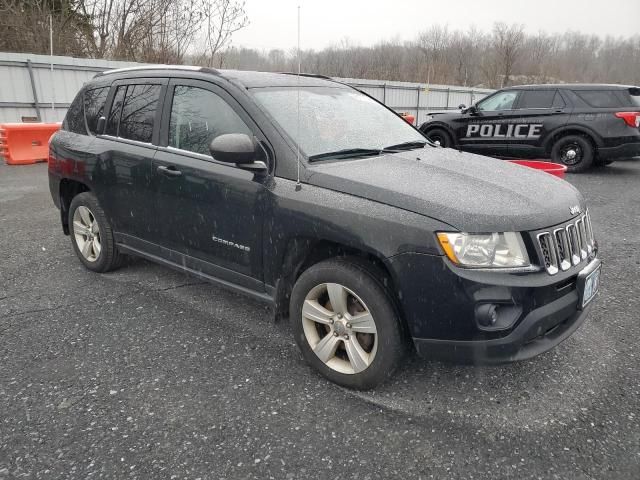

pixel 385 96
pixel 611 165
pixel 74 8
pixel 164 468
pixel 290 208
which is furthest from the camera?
pixel 385 96

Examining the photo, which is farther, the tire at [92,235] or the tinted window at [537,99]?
the tinted window at [537,99]

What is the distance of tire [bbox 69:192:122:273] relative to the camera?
416cm

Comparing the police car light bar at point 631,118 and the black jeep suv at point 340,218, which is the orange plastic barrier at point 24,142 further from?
the police car light bar at point 631,118

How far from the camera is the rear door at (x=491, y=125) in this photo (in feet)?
34.5

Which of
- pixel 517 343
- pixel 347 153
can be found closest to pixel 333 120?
pixel 347 153

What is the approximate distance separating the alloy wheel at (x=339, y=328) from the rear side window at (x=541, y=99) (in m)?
→ 9.24

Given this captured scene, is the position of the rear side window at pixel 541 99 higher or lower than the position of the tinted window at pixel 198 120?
higher

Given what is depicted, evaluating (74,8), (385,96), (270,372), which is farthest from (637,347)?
(74,8)

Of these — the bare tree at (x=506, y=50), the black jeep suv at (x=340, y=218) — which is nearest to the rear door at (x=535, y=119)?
the black jeep suv at (x=340, y=218)

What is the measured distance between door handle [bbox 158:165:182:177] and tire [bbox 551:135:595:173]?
9.05 meters

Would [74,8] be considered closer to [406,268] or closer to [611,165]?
[611,165]

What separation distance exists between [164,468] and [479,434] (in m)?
1.51

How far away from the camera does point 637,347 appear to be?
3.19 m

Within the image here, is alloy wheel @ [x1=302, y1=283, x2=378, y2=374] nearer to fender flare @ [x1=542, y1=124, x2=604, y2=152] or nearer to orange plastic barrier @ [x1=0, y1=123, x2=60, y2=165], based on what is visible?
fender flare @ [x1=542, y1=124, x2=604, y2=152]
